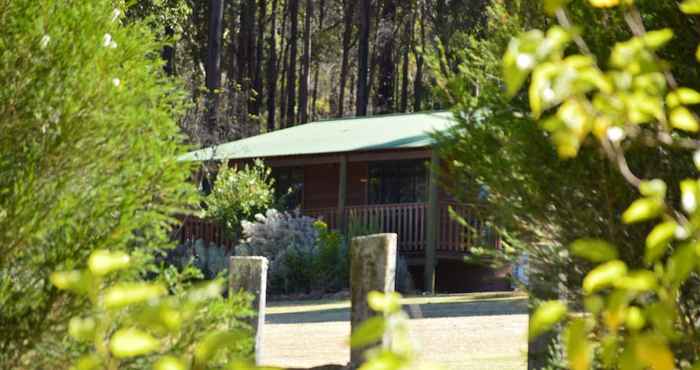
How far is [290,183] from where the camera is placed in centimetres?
3553

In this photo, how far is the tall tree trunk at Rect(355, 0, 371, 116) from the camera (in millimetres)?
55438

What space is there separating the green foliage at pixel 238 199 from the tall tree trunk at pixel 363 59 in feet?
80.5

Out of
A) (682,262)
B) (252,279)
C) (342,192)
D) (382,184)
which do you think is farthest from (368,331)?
(382,184)

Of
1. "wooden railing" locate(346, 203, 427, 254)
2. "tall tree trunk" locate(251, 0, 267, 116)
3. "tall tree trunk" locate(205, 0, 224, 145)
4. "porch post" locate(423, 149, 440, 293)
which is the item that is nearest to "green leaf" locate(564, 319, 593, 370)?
"porch post" locate(423, 149, 440, 293)

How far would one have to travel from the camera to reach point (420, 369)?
91.7 inches

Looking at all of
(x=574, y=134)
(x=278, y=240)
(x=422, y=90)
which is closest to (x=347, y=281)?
(x=278, y=240)

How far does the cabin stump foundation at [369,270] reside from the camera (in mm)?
9469

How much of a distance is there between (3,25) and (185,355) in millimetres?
2019

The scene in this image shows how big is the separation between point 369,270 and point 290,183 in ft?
85.6

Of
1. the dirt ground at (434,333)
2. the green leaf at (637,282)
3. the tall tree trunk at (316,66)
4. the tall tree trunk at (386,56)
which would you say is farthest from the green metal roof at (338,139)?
the tall tree trunk at (316,66)

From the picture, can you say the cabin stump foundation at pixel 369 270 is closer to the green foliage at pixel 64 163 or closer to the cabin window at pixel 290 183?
the green foliage at pixel 64 163

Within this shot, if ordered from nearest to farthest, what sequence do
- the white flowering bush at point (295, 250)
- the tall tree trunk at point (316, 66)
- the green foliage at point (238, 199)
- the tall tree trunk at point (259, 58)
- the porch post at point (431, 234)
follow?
the white flowering bush at point (295, 250), the porch post at point (431, 234), the green foliage at point (238, 199), the tall tree trunk at point (259, 58), the tall tree trunk at point (316, 66)

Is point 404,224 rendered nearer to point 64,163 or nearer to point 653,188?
point 64,163

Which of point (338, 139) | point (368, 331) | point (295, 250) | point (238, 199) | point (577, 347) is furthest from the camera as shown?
point (338, 139)
